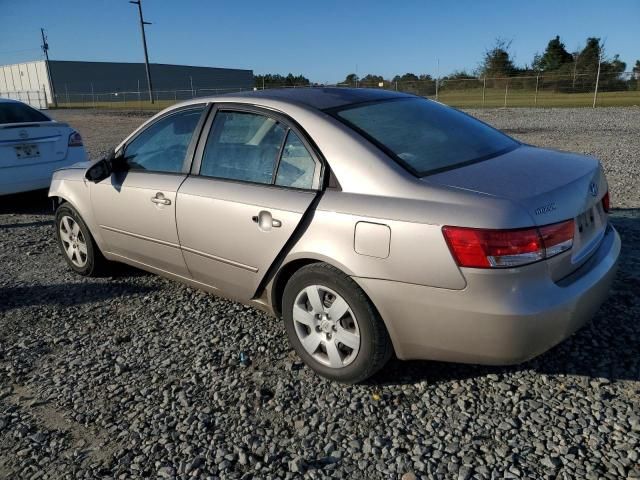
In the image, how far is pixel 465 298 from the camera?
7.82ft

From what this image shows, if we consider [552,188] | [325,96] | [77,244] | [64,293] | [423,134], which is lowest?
[64,293]

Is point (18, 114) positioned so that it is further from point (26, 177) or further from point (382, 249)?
point (382, 249)

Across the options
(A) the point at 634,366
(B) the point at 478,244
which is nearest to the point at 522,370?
(A) the point at 634,366

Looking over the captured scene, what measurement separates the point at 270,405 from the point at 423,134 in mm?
1812

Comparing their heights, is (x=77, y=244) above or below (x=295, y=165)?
below

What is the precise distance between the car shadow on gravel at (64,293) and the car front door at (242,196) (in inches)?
46.0

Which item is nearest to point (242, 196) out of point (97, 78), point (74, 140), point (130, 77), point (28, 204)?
point (74, 140)

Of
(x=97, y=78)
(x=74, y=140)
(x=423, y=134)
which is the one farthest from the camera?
(x=97, y=78)

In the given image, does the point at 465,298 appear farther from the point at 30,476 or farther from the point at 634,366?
Result: the point at 30,476

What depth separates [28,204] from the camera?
8133mm

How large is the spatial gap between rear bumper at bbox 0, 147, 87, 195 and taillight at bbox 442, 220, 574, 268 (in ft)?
21.2

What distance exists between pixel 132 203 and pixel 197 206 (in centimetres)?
81

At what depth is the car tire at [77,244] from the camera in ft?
15.2

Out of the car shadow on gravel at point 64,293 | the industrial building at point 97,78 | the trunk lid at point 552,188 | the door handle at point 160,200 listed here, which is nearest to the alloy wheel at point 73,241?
the car shadow on gravel at point 64,293
